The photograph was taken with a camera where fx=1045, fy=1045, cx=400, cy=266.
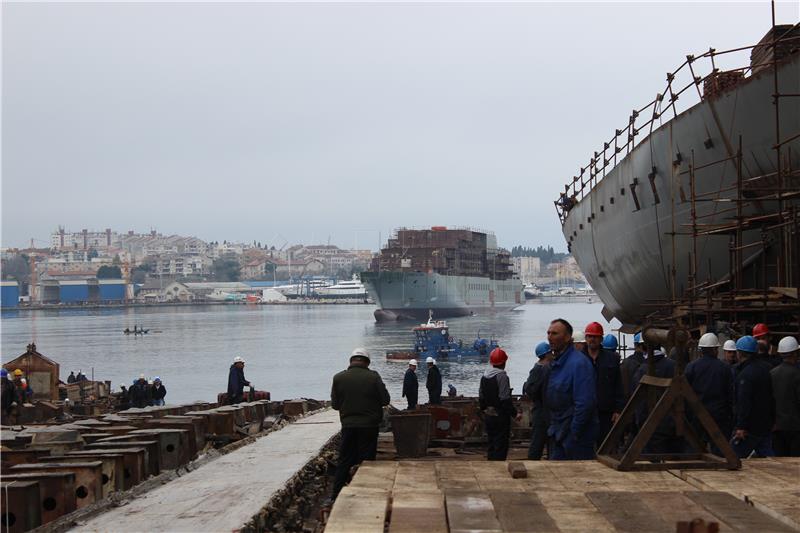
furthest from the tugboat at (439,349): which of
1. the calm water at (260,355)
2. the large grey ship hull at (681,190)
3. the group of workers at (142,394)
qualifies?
the group of workers at (142,394)

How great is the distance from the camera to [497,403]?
457 inches

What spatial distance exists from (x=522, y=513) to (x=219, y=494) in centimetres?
428

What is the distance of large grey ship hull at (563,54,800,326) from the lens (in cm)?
2166

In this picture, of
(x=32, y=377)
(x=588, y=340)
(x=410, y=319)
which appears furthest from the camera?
(x=410, y=319)

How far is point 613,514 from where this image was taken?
5.60m

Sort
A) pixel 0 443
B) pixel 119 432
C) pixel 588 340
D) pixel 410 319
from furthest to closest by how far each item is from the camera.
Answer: pixel 410 319 < pixel 119 432 < pixel 0 443 < pixel 588 340

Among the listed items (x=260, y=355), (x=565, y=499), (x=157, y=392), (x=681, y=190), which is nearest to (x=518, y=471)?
(x=565, y=499)

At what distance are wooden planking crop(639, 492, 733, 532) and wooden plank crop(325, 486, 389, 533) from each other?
148cm

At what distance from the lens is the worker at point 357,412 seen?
920 centimetres

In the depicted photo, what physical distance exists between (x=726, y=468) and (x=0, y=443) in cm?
871

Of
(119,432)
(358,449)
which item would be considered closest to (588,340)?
(358,449)

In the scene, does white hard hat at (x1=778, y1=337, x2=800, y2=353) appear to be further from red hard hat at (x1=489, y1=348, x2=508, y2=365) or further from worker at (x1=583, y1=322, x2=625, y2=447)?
red hard hat at (x1=489, y1=348, x2=508, y2=365)

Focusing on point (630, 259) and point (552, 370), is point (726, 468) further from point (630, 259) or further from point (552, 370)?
point (630, 259)

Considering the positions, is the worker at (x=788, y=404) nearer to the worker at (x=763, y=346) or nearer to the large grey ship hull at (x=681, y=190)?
the worker at (x=763, y=346)
